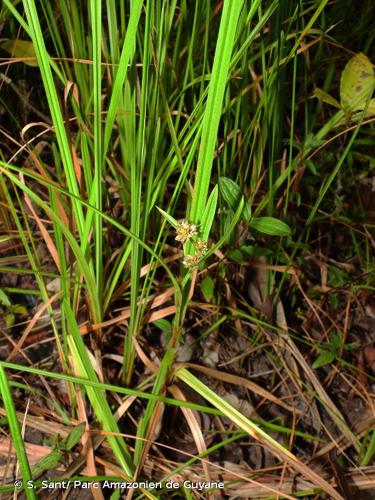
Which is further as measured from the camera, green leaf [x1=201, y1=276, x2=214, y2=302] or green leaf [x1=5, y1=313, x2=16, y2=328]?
green leaf [x1=5, y1=313, x2=16, y2=328]

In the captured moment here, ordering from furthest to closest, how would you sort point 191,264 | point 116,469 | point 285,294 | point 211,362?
1. point 285,294
2. point 211,362
3. point 116,469
4. point 191,264

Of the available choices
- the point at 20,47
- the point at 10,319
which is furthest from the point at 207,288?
the point at 20,47

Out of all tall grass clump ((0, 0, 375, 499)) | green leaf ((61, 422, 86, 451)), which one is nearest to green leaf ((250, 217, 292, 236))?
tall grass clump ((0, 0, 375, 499))

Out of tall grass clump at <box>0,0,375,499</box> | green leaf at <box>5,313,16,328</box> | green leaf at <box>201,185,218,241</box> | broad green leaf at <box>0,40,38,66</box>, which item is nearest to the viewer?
green leaf at <box>201,185,218,241</box>

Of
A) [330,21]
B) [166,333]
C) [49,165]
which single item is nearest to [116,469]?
[166,333]

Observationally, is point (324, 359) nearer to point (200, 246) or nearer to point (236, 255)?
point (236, 255)

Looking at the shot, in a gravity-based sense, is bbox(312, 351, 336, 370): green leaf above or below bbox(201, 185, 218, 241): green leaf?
below

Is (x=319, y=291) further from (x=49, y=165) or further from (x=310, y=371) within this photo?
(x=49, y=165)

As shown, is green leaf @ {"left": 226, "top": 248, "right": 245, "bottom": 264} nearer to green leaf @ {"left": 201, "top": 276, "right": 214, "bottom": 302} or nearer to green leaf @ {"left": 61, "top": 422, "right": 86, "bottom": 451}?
green leaf @ {"left": 201, "top": 276, "right": 214, "bottom": 302}
